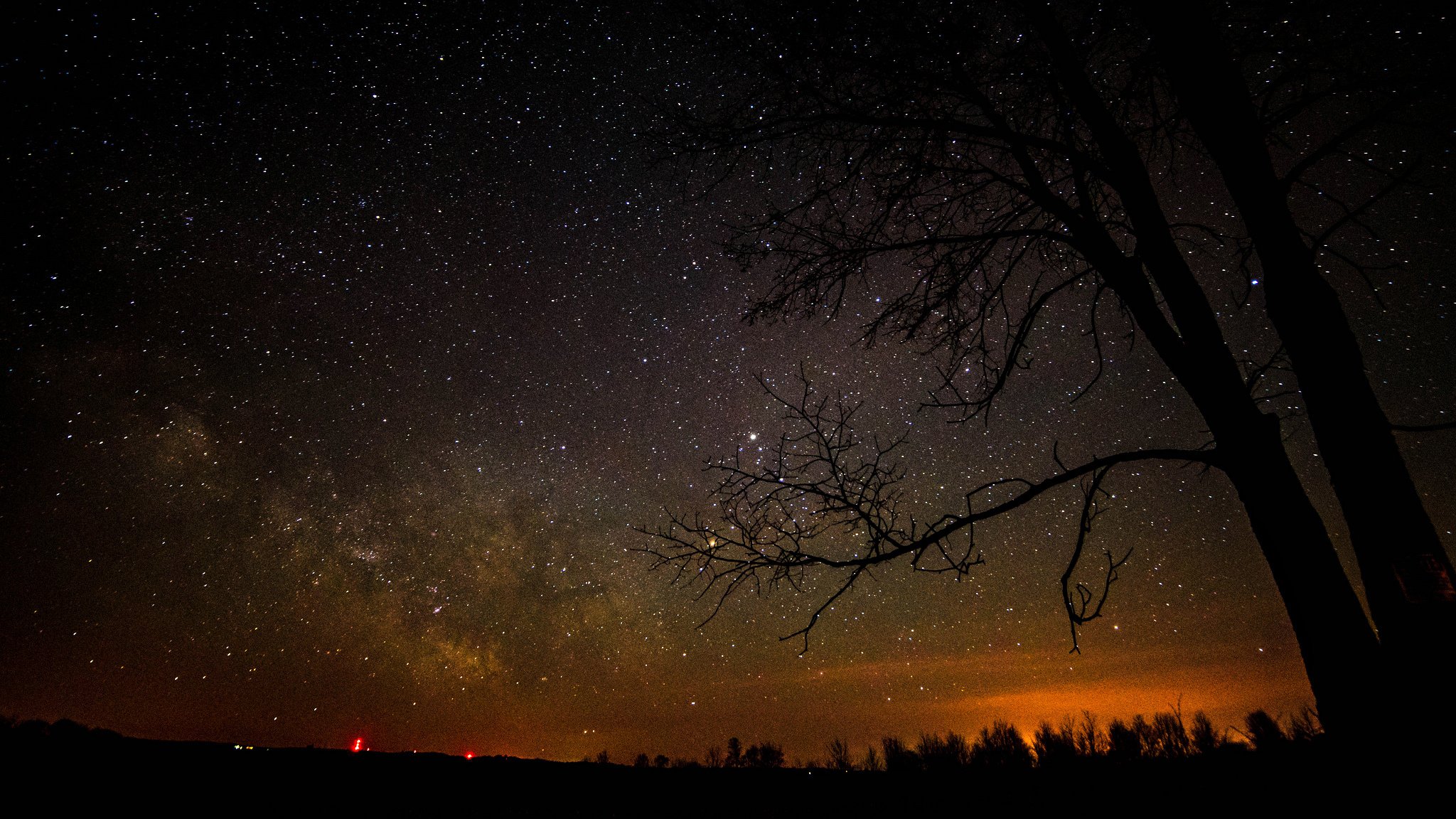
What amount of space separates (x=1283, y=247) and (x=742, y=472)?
268 centimetres

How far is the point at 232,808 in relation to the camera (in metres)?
3.20

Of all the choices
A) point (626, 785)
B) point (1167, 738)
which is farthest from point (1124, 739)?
point (626, 785)

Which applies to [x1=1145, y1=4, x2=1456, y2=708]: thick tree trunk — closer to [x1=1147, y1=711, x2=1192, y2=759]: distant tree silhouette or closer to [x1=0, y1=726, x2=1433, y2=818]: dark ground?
[x1=0, y1=726, x2=1433, y2=818]: dark ground

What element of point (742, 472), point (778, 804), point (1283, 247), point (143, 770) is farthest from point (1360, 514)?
point (143, 770)

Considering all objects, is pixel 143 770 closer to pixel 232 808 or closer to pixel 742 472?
pixel 232 808

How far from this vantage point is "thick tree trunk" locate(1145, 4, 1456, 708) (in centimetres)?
207

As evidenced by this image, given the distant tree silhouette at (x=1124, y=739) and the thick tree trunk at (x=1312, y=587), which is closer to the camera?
the thick tree trunk at (x=1312, y=587)

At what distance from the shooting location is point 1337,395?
2.31 m

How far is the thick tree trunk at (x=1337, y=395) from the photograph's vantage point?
207 centimetres

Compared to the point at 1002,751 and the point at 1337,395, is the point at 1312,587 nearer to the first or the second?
the point at 1337,395

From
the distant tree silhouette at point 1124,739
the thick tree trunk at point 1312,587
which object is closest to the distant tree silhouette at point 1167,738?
the distant tree silhouette at point 1124,739

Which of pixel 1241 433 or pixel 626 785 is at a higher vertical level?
pixel 1241 433

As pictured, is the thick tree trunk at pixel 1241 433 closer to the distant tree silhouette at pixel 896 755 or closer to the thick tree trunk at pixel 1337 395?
the thick tree trunk at pixel 1337 395

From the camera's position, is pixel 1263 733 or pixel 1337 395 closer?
pixel 1337 395
